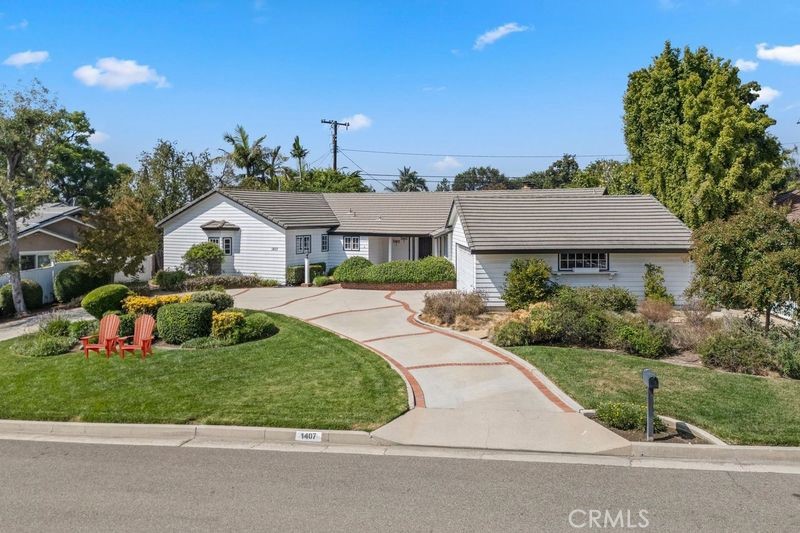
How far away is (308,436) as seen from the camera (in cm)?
902

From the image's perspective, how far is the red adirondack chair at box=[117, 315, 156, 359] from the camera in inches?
561

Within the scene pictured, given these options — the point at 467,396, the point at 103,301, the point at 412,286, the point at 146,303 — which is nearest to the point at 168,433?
the point at 467,396

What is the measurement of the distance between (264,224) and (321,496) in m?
25.5

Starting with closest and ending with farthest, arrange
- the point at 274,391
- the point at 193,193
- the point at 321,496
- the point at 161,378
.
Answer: the point at 321,496, the point at 274,391, the point at 161,378, the point at 193,193

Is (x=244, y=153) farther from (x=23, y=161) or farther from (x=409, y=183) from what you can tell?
(x=409, y=183)

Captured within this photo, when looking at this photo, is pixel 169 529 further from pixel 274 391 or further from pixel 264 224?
pixel 264 224

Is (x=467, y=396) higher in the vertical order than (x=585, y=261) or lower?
lower

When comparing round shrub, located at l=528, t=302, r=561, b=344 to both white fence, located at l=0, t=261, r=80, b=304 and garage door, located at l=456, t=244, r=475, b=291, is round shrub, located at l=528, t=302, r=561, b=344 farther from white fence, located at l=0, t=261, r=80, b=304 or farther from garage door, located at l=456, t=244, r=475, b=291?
white fence, located at l=0, t=261, r=80, b=304

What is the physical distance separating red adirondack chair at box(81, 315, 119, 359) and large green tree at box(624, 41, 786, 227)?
2202 centimetres

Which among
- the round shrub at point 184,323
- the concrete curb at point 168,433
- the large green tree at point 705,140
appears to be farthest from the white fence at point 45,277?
the large green tree at point 705,140

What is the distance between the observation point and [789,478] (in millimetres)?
7438

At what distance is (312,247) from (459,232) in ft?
36.5

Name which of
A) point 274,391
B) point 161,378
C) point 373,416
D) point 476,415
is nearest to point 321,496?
point 373,416

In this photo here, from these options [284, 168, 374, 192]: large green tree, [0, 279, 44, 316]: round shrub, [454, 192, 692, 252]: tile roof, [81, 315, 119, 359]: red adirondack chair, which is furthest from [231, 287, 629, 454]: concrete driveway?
[284, 168, 374, 192]: large green tree
